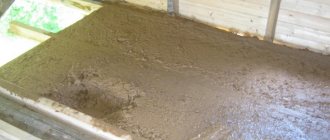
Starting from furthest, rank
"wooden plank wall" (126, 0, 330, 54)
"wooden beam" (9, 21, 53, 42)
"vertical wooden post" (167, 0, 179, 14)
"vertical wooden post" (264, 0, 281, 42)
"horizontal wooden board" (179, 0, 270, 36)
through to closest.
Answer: "vertical wooden post" (167, 0, 179, 14)
"wooden beam" (9, 21, 53, 42)
"horizontal wooden board" (179, 0, 270, 36)
"vertical wooden post" (264, 0, 281, 42)
"wooden plank wall" (126, 0, 330, 54)

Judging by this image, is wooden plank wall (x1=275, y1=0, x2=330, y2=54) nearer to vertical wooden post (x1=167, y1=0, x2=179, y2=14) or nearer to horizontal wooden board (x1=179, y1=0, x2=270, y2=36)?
horizontal wooden board (x1=179, y1=0, x2=270, y2=36)

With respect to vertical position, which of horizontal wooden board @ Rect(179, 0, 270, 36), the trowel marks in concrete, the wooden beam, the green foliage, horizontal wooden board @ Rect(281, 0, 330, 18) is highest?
horizontal wooden board @ Rect(281, 0, 330, 18)

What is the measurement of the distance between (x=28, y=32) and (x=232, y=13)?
236cm

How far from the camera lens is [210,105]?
128 inches

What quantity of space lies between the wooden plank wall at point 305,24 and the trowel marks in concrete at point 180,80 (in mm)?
115

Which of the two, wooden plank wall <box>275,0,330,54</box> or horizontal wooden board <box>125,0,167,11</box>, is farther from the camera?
horizontal wooden board <box>125,0,167,11</box>

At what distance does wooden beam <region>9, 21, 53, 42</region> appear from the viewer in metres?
4.29

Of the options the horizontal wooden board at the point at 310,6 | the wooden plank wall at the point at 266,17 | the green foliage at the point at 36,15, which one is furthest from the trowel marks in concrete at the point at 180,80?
the green foliage at the point at 36,15

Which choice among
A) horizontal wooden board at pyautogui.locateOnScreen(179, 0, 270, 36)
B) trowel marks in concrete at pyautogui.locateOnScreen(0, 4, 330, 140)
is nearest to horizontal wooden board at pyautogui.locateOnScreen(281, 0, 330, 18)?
horizontal wooden board at pyautogui.locateOnScreen(179, 0, 270, 36)

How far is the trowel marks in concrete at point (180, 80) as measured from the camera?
306cm

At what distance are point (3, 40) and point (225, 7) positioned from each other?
274cm

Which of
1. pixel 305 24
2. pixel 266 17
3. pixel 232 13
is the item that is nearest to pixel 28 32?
pixel 232 13

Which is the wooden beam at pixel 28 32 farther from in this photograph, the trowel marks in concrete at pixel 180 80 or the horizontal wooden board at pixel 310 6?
the horizontal wooden board at pixel 310 6

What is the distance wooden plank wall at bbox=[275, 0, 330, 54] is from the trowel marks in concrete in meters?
0.12
